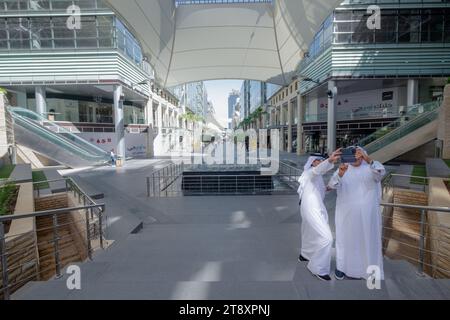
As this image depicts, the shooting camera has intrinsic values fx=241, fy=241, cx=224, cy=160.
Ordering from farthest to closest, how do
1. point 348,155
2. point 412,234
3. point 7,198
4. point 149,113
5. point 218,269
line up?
point 149,113
point 7,198
point 412,234
point 218,269
point 348,155

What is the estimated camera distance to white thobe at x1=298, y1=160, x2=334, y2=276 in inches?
130

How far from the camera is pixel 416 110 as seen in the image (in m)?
16.9

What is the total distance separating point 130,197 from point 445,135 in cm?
1609

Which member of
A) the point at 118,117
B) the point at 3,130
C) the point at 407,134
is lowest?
the point at 407,134

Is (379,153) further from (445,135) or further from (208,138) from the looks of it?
(208,138)

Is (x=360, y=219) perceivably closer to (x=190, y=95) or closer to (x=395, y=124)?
(x=395, y=124)

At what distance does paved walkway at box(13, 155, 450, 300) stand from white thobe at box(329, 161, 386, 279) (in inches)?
15.8

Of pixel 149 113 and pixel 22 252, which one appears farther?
pixel 149 113

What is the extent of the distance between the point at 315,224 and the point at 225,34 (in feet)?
65.9

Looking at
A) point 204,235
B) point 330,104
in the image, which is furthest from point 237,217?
point 330,104

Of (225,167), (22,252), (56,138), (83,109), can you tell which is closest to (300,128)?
(225,167)

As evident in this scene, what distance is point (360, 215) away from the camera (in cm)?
323

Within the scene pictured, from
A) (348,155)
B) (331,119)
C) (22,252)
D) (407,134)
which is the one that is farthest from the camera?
(331,119)

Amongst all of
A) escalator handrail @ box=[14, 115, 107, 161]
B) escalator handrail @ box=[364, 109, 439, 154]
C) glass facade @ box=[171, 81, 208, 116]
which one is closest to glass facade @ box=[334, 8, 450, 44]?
escalator handrail @ box=[364, 109, 439, 154]
